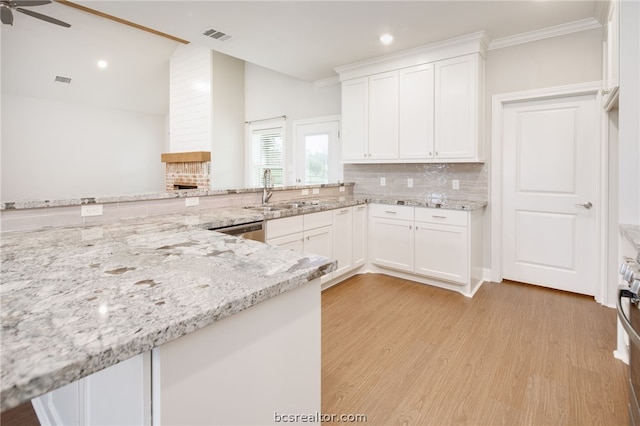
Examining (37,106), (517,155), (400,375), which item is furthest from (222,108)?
(400,375)

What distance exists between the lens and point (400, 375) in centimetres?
201

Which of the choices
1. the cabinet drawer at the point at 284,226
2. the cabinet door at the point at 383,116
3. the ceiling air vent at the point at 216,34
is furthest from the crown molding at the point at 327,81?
the cabinet drawer at the point at 284,226

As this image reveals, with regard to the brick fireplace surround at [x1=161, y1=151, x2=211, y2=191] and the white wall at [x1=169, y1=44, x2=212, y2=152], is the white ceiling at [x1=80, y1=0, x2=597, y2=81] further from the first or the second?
the brick fireplace surround at [x1=161, y1=151, x2=211, y2=191]

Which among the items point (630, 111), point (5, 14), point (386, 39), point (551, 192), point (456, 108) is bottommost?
point (551, 192)

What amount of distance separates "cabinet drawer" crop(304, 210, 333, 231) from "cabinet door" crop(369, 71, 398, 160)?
3.72ft

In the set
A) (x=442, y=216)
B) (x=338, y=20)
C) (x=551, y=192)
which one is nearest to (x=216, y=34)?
(x=338, y=20)

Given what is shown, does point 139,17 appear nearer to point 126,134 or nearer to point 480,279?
point 480,279

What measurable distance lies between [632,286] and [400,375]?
1.27m

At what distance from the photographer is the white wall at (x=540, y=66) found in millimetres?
3070

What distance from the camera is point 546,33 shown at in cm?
321

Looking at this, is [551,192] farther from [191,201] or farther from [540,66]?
[191,201]

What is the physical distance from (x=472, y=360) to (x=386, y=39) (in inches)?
117

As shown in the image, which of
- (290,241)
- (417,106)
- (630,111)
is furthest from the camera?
(417,106)

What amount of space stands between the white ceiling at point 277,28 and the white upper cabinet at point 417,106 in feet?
0.59
